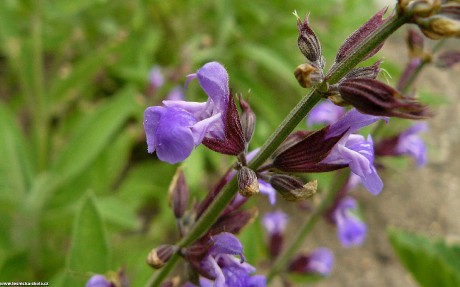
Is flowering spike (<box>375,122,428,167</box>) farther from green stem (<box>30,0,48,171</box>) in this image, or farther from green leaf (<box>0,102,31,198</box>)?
green stem (<box>30,0,48,171</box>)

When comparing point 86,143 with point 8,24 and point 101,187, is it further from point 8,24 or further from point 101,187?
point 8,24

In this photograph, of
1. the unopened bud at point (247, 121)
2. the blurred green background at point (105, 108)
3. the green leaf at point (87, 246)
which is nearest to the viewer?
the unopened bud at point (247, 121)

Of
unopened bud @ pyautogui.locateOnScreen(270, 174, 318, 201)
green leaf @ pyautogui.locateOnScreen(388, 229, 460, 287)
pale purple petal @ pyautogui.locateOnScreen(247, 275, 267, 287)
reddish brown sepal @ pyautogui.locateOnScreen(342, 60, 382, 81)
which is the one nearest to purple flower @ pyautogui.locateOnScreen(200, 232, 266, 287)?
pale purple petal @ pyautogui.locateOnScreen(247, 275, 267, 287)

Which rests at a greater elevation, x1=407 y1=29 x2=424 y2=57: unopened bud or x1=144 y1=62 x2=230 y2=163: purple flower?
x1=144 y1=62 x2=230 y2=163: purple flower

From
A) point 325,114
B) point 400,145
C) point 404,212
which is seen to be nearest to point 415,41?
point 400,145

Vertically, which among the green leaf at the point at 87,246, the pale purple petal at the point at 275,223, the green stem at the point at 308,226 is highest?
the green leaf at the point at 87,246

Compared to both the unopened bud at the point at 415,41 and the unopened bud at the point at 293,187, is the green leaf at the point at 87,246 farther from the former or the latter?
the unopened bud at the point at 415,41

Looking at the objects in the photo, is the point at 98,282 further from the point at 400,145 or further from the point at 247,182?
the point at 400,145

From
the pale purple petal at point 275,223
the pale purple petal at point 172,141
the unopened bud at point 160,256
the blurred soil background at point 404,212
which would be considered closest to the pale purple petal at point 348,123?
the pale purple petal at point 172,141
